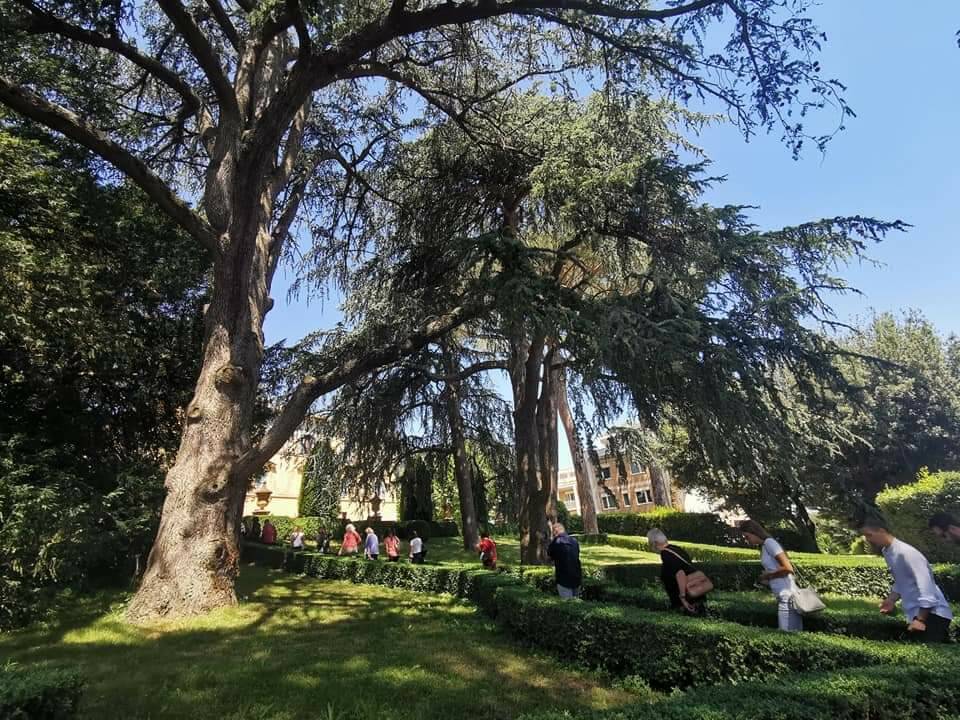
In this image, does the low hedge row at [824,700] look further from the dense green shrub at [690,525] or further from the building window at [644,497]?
the building window at [644,497]

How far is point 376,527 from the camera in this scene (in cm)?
3086

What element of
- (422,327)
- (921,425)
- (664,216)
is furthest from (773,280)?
(921,425)

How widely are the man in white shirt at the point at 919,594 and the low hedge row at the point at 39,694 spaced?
5.86 metres

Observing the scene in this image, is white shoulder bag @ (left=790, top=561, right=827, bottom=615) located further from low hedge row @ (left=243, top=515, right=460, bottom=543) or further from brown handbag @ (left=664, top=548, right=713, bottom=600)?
low hedge row @ (left=243, top=515, right=460, bottom=543)

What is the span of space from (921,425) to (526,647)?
23.0 meters

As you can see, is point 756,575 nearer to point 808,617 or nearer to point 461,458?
point 808,617

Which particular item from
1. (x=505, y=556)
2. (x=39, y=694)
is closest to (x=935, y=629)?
(x=39, y=694)

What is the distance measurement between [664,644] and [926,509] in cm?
1273

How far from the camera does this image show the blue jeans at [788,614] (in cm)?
527

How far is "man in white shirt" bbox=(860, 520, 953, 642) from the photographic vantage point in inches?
167

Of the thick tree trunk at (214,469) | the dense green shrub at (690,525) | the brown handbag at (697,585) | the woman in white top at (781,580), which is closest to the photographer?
the woman in white top at (781,580)

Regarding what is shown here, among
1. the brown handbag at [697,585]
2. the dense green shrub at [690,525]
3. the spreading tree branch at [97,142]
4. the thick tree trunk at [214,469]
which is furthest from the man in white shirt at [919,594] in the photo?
the dense green shrub at [690,525]

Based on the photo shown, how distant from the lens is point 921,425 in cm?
2206

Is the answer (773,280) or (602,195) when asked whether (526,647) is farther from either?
(602,195)
